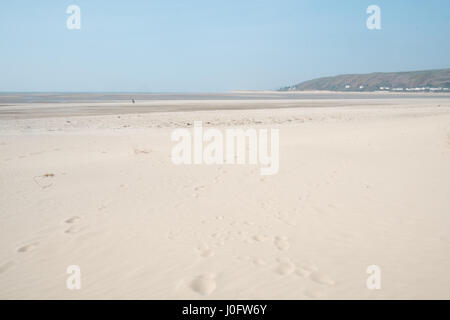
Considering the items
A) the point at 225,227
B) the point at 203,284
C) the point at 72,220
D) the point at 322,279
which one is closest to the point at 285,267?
the point at 322,279

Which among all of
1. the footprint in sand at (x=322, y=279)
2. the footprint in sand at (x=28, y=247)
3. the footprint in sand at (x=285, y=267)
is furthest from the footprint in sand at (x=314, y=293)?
the footprint in sand at (x=28, y=247)

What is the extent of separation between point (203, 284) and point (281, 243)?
1.28 meters

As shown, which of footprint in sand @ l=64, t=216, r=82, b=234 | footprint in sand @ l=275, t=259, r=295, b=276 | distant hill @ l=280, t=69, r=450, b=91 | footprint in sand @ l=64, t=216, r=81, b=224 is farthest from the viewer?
distant hill @ l=280, t=69, r=450, b=91

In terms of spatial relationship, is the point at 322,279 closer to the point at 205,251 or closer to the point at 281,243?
the point at 281,243

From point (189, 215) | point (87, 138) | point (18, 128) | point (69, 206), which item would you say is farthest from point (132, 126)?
point (189, 215)

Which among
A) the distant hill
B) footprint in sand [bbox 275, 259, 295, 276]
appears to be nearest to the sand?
footprint in sand [bbox 275, 259, 295, 276]

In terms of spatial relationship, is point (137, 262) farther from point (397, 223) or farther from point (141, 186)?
point (397, 223)

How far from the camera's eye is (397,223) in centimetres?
424

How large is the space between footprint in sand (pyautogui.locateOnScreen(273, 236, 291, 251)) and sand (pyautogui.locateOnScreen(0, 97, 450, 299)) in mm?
27

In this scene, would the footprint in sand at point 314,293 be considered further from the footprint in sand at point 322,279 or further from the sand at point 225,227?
the footprint in sand at point 322,279

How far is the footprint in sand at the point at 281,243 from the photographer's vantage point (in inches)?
142

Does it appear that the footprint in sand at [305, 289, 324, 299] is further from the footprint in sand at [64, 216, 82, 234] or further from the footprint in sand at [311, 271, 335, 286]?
the footprint in sand at [64, 216, 82, 234]

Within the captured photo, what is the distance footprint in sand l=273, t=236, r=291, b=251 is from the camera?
3608 mm

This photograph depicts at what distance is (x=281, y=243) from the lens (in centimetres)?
372
